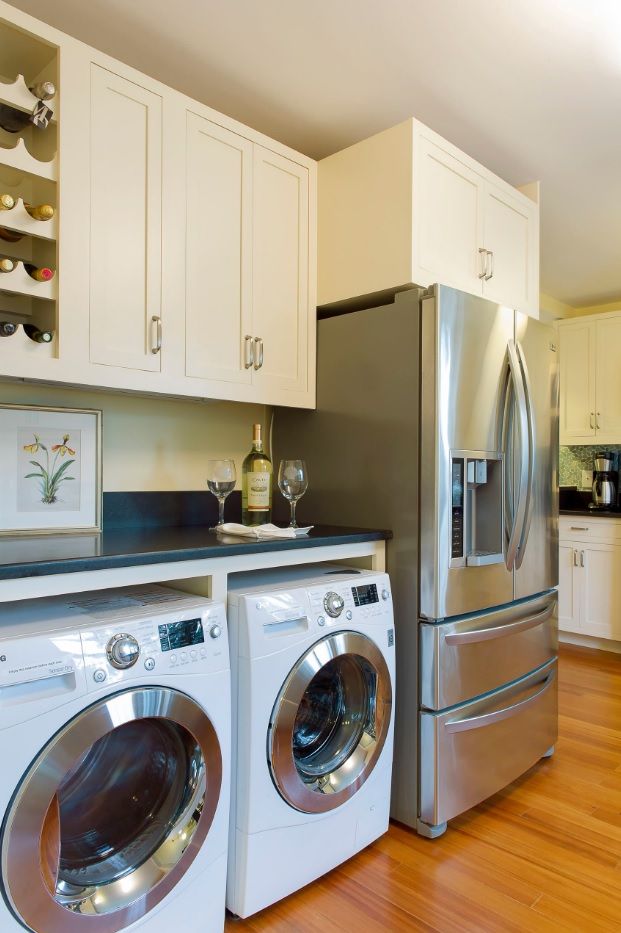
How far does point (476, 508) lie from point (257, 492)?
80 cm

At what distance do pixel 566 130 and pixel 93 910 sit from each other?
2.98 meters

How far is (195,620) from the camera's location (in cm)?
149

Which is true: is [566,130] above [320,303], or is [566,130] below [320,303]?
above

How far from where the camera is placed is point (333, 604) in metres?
1.81

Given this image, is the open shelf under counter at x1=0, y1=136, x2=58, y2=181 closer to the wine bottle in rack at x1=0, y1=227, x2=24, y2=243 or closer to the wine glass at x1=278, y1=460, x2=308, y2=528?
the wine bottle in rack at x1=0, y1=227, x2=24, y2=243

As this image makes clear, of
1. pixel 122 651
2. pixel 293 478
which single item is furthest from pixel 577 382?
pixel 122 651

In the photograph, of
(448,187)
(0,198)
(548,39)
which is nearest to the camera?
(0,198)

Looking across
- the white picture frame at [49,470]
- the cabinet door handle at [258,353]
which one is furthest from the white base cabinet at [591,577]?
the white picture frame at [49,470]

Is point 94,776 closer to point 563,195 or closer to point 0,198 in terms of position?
Result: point 0,198

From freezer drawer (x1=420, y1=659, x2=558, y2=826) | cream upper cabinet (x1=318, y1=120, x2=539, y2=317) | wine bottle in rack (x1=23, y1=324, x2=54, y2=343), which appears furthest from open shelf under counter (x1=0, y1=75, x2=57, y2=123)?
freezer drawer (x1=420, y1=659, x2=558, y2=826)

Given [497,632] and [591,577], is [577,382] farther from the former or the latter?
[497,632]

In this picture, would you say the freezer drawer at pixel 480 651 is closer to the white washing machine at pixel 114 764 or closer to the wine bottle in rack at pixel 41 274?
the white washing machine at pixel 114 764

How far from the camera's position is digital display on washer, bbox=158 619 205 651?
142 centimetres

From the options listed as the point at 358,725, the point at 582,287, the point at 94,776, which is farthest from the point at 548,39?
the point at 582,287
